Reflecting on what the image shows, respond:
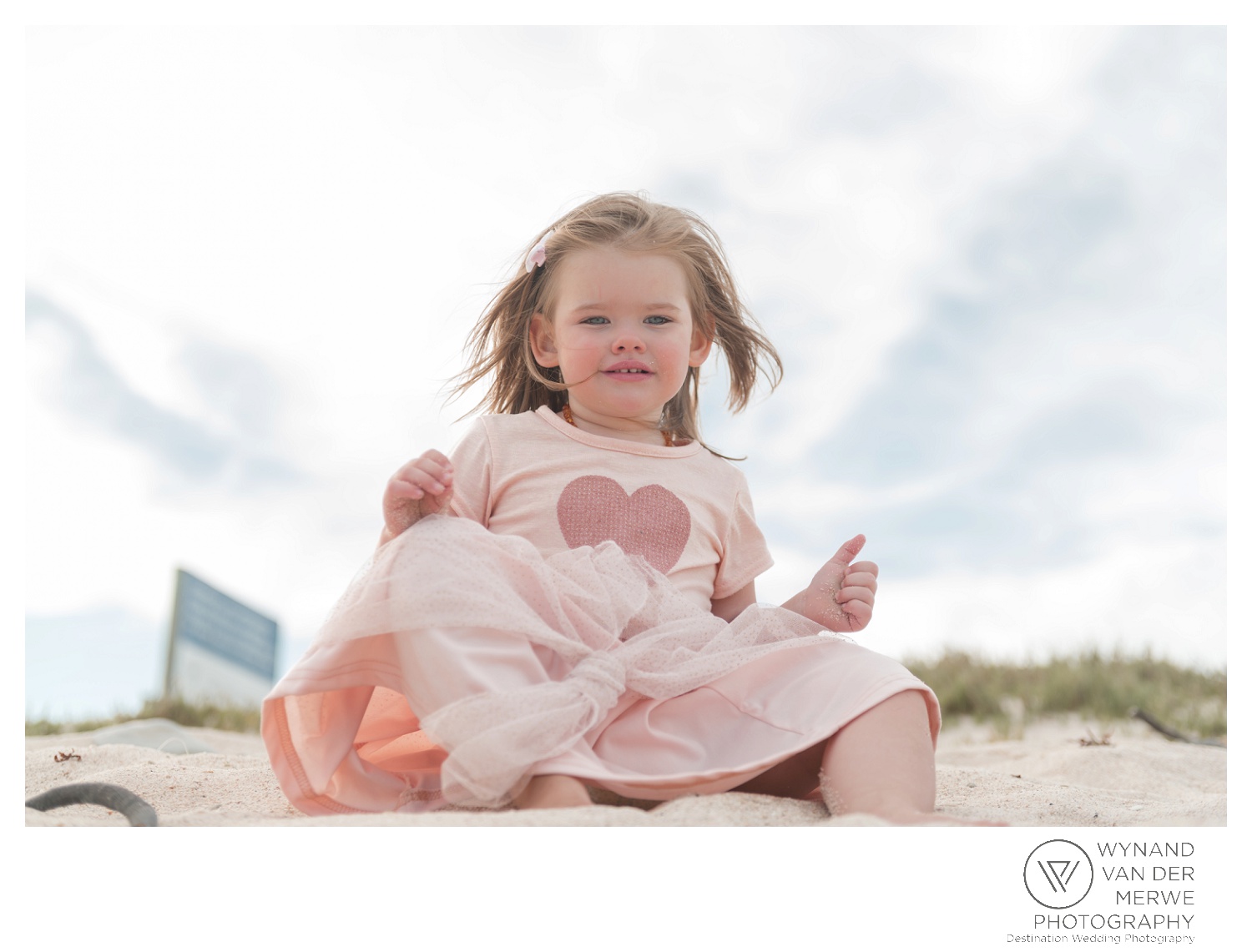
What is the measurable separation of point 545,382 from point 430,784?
1.17 metres

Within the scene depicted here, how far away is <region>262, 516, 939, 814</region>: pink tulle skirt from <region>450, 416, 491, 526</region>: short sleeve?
1.44 ft

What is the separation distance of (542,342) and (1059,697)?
13.4 ft

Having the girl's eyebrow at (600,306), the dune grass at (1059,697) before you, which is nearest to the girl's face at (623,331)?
the girl's eyebrow at (600,306)

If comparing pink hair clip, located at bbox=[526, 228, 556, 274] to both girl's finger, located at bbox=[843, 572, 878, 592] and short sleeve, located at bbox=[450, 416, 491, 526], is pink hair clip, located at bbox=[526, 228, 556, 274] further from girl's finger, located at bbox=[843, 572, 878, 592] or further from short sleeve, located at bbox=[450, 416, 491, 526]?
girl's finger, located at bbox=[843, 572, 878, 592]

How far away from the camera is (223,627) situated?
311 inches

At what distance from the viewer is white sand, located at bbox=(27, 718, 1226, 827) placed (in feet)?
6.22

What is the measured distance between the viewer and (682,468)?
2.98 m

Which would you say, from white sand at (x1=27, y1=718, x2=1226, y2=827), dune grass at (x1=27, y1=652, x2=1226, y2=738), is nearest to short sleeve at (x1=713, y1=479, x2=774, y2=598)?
white sand at (x1=27, y1=718, x2=1226, y2=827)

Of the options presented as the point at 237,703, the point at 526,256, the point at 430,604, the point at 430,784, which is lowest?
the point at 237,703
